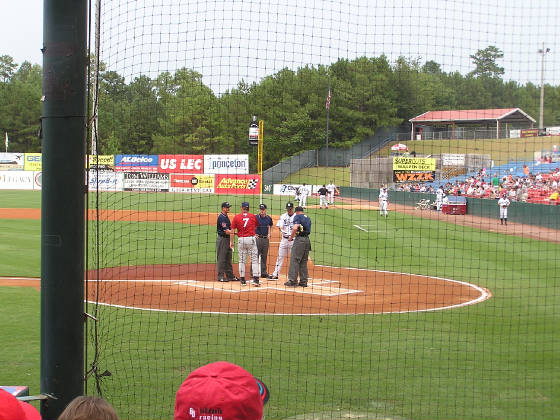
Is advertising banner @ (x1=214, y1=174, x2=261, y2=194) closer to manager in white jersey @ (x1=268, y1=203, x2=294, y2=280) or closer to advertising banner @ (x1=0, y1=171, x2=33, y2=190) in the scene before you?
advertising banner @ (x1=0, y1=171, x2=33, y2=190)

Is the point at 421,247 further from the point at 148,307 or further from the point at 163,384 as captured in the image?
the point at 163,384

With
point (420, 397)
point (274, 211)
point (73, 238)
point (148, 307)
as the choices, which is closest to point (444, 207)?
point (274, 211)

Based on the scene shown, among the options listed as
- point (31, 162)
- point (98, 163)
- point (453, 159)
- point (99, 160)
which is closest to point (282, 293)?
point (99, 160)

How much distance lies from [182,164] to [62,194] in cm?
4587

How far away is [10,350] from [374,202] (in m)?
31.9

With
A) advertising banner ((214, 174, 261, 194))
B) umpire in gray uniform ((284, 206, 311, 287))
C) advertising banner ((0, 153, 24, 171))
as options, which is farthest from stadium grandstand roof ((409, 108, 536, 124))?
advertising banner ((0, 153, 24, 171))

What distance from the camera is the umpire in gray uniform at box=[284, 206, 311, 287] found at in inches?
532

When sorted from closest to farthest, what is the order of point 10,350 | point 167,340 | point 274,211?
point 10,350
point 167,340
point 274,211

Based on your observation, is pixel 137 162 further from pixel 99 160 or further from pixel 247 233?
pixel 99 160

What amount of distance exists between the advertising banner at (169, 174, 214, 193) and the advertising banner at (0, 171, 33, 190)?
42.5ft

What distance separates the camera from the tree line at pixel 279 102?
24.6 feet

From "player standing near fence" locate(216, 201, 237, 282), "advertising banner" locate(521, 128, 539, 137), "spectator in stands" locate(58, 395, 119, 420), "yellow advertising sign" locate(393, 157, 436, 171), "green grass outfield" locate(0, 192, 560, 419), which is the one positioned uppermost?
"advertising banner" locate(521, 128, 539, 137)

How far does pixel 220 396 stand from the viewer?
2.08 m

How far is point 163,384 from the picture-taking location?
22.9 feet
